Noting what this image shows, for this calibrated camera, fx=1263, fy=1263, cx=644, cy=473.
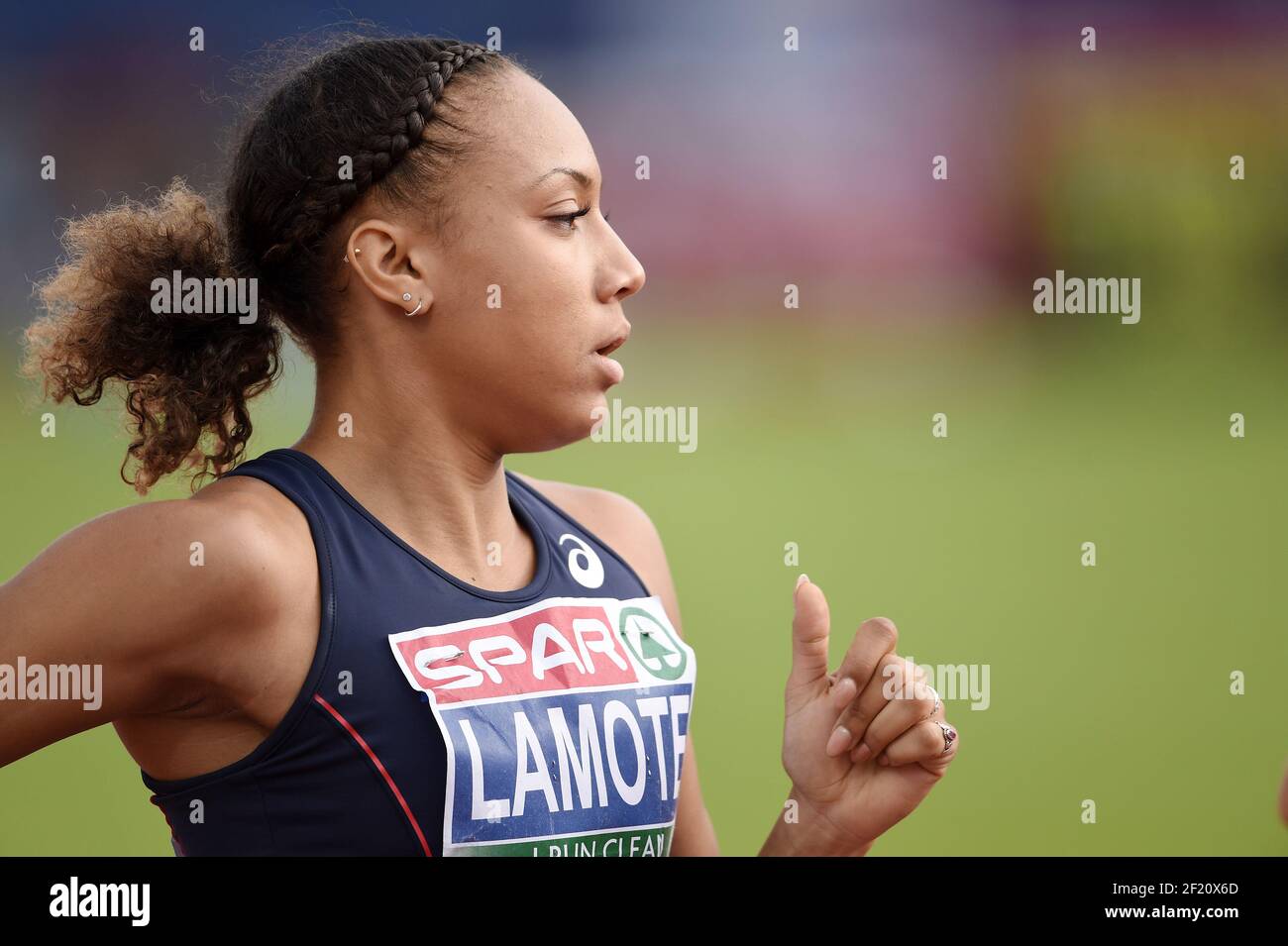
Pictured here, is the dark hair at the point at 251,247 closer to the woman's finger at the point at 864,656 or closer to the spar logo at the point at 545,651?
the spar logo at the point at 545,651

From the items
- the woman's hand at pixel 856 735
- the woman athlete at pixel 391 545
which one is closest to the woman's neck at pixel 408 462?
the woman athlete at pixel 391 545

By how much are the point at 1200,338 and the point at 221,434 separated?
2.43 meters

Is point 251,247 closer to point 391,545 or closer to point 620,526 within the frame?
point 391,545

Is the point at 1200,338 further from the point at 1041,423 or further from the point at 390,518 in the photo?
the point at 390,518

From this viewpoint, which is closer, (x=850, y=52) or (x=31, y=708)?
(x=31, y=708)

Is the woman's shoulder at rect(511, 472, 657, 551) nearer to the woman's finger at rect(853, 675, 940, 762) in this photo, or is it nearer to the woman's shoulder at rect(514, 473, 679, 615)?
the woman's shoulder at rect(514, 473, 679, 615)

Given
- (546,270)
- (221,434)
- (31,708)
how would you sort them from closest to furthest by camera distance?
(31,708)
(546,270)
(221,434)

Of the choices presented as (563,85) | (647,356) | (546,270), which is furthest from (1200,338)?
(546,270)

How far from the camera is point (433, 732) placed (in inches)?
30.4

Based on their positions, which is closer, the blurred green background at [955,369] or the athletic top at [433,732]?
the athletic top at [433,732]

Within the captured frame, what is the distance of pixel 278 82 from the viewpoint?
92cm

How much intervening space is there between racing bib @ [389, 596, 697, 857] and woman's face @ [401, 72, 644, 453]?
0.47 ft

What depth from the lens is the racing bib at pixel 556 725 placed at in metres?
0.77

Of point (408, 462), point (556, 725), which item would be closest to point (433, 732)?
point (556, 725)
